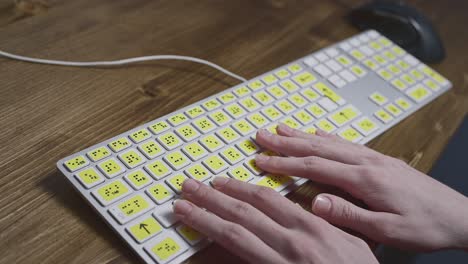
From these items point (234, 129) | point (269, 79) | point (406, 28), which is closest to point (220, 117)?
point (234, 129)

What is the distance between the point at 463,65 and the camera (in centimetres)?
90

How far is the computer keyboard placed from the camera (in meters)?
0.47

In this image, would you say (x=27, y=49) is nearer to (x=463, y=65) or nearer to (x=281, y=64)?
(x=281, y=64)

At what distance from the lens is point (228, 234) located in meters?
0.46

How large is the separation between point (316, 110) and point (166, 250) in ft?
1.05

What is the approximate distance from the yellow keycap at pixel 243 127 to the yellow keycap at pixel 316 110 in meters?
0.11

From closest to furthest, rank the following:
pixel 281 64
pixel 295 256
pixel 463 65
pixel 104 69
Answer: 1. pixel 295 256
2. pixel 104 69
3. pixel 281 64
4. pixel 463 65

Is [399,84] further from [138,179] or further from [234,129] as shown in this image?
[138,179]

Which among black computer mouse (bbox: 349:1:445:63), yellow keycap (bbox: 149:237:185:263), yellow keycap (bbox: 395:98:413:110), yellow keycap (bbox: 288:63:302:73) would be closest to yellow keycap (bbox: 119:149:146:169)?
yellow keycap (bbox: 149:237:185:263)

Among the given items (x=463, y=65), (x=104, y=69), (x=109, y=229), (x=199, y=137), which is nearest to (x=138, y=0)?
(x=104, y=69)

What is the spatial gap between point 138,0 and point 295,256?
0.56m

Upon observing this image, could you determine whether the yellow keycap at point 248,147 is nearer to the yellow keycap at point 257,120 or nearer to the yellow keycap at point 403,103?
the yellow keycap at point 257,120

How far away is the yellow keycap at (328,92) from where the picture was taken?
69 cm

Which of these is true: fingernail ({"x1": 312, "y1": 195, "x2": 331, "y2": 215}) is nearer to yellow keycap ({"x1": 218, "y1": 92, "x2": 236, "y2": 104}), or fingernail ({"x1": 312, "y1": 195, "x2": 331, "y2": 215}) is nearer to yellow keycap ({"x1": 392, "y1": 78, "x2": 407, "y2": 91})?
yellow keycap ({"x1": 218, "y1": 92, "x2": 236, "y2": 104})
